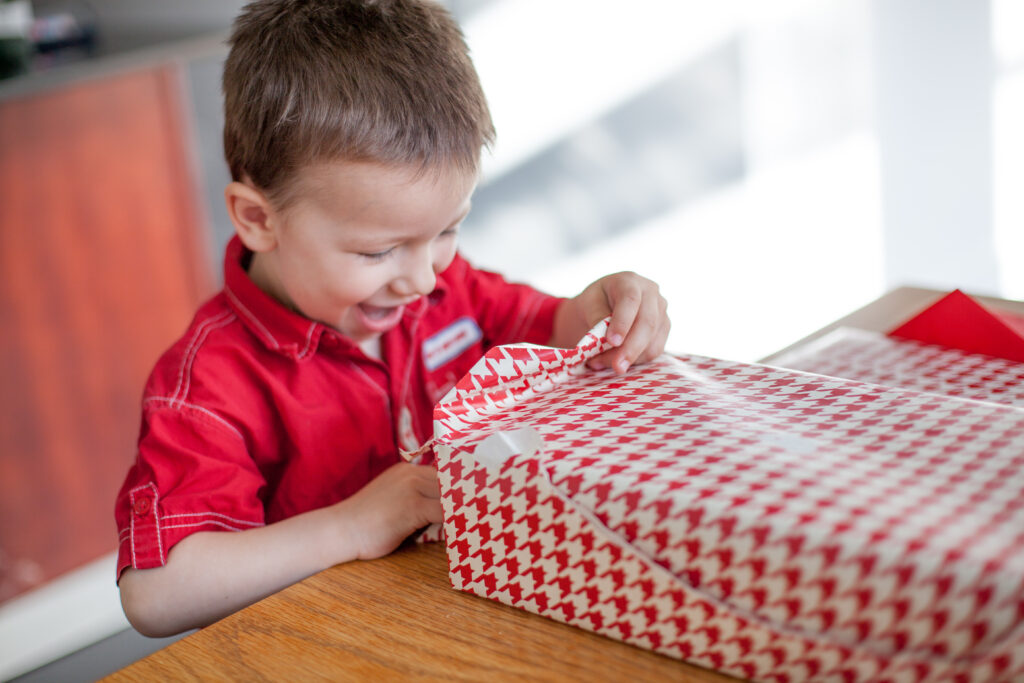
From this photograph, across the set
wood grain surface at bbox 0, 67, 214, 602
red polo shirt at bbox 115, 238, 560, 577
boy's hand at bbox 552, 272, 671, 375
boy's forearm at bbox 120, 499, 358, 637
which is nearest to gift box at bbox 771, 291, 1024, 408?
boy's hand at bbox 552, 272, 671, 375

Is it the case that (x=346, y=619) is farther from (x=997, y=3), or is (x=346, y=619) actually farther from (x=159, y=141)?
(x=997, y=3)

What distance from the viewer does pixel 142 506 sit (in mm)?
657

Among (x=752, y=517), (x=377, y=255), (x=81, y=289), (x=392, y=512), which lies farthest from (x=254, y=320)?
(x=81, y=289)

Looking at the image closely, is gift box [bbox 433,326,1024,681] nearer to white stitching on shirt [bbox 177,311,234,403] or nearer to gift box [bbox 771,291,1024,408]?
gift box [bbox 771,291,1024,408]

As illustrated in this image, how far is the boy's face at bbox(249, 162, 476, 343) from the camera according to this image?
71 cm

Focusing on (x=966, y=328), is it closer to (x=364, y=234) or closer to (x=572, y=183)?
(x=364, y=234)

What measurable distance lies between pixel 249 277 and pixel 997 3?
2.22 m

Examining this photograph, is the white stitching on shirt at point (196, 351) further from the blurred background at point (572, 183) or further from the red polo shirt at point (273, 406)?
the blurred background at point (572, 183)

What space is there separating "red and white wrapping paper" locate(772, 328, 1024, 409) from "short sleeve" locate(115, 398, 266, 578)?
422 mm

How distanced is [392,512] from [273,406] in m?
0.20

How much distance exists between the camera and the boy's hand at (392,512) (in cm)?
63

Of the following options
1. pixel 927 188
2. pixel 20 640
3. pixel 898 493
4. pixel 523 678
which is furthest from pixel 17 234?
pixel 927 188

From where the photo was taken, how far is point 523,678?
489 millimetres

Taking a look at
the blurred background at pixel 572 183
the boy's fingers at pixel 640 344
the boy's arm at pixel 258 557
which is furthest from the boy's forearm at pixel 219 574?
the blurred background at pixel 572 183
